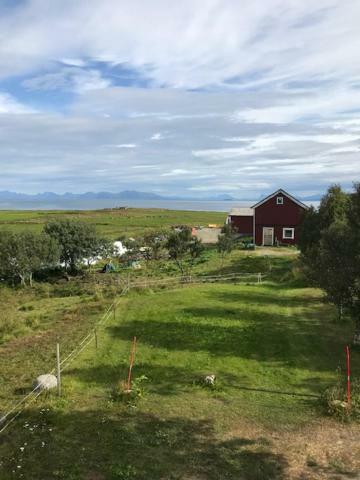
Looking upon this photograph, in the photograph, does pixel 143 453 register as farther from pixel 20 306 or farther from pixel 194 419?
pixel 20 306

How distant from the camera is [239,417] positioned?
40.5 ft

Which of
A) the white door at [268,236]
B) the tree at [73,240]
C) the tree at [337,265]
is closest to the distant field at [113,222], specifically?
the tree at [73,240]

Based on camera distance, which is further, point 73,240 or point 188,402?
point 73,240

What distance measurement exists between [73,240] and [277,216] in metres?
25.1

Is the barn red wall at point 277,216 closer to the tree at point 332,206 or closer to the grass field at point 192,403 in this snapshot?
the tree at point 332,206

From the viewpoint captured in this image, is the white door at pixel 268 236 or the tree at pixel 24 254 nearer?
the tree at pixel 24 254

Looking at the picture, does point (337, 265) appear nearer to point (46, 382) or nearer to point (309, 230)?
point (46, 382)

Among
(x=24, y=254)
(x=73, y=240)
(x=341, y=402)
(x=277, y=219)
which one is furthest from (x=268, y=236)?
(x=341, y=402)

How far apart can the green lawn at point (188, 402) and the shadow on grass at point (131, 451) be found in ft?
0.08

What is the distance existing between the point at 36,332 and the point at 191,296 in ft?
31.1

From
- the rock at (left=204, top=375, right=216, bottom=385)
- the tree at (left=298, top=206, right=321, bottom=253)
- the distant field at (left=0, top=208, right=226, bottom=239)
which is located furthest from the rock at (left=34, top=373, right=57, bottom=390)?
the distant field at (left=0, top=208, right=226, bottom=239)

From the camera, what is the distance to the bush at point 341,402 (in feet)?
40.1

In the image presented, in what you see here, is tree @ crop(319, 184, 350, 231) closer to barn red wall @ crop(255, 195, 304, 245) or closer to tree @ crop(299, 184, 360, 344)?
tree @ crop(299, 184, 360, 344)

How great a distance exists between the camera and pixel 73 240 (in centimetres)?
4878
